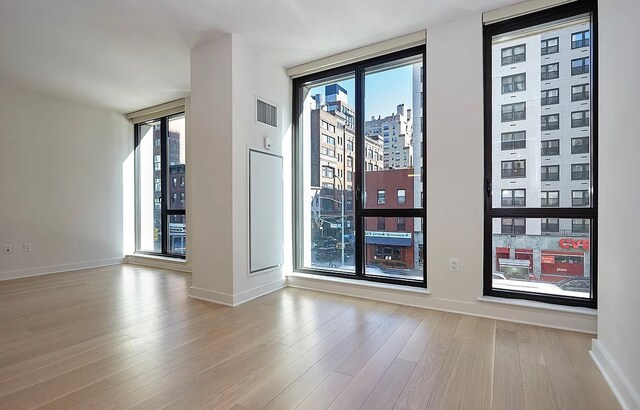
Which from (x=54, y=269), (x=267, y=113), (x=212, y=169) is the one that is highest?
(x=267, y=113)

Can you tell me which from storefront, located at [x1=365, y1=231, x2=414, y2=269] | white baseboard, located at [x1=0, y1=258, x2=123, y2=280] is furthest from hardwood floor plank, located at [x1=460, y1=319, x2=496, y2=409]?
white baseboard, located at [x1=0, y1=258, x2=123, y2=280]

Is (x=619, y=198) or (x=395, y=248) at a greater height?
(x=619, y=198)

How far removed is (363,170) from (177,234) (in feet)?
11.1

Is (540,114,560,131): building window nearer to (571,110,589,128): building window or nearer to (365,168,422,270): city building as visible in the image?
(571,110,589,128): building window

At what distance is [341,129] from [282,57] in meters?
1.04

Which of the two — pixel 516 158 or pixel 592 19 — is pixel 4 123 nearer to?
pixel 516 158

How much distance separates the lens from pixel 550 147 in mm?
2660

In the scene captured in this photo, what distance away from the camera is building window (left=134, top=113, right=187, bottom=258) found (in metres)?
5.22

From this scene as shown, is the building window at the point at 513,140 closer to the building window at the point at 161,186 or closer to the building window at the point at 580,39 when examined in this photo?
the building window at the point at 580,39

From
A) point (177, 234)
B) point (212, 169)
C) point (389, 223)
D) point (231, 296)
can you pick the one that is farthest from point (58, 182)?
point (389, 223)

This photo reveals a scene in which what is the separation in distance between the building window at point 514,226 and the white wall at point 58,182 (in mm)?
5860

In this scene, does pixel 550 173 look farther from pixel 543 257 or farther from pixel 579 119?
pixel 543 257

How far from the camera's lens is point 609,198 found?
1832 millimetres

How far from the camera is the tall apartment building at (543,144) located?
2562 millimetres
